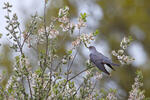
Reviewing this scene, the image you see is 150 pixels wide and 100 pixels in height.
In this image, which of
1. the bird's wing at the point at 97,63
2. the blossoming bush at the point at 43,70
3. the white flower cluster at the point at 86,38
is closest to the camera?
the blossoming bush at the point at 43,70

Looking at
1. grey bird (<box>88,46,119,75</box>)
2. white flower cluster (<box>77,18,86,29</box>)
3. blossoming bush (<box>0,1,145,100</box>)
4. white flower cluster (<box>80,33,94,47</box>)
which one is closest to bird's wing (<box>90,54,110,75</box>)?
grey bird (<box>88,46,119,75</box>)

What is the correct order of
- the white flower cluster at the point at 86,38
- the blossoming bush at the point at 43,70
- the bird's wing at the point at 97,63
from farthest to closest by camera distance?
the bird's wing at the point at 97,63, the white flower cluster at the point at 86,38, the blossoming bush at the point at 43,70

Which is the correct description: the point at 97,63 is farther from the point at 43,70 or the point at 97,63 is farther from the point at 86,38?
the point at 43,70

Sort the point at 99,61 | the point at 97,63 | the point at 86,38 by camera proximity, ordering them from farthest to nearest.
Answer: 1. the point at 99,61
2. the point at 97,63
3. the point at 86,38

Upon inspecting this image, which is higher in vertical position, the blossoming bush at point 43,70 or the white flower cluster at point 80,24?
the white flower cluster at point 80,24

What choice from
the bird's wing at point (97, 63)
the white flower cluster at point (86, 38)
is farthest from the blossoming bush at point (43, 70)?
the bird's wing at point (97, 63)

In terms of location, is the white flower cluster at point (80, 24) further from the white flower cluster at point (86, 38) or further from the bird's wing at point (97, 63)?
the bird's wing at point (97, 63)

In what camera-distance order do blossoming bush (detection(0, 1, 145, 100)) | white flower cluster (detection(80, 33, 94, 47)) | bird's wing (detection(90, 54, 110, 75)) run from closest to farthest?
blossoming bush (detection(0, 1, 145, 100)), white flower cluster (detection(80, 33, 94, 47)), bird's wing (detection(90, 54, 110, 75))

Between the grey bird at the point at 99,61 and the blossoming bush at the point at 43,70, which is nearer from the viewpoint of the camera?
the blossoming bush at the point at 43,70

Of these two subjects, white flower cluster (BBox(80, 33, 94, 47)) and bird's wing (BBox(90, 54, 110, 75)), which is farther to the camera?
bird's wing (BBox(90, 54, 110, 75))

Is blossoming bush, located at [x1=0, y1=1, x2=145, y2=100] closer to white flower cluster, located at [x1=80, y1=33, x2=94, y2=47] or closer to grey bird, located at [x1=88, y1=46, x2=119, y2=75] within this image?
white flower cluster, located at [x1=80, y1=33, x2=94, y2=47]

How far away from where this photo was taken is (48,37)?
3.31 metres

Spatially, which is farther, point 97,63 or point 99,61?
point 99,61

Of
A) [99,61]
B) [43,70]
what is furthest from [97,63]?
[43,70]
